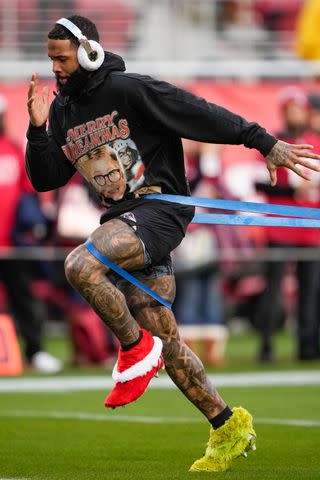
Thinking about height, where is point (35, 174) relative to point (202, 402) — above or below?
above

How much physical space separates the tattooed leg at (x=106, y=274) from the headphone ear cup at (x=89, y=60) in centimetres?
84

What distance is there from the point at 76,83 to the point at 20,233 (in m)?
7.58

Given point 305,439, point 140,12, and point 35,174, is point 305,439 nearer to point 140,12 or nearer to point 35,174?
point 35,174

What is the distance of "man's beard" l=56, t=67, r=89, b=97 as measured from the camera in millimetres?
7098

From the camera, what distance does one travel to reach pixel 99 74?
23.5ft

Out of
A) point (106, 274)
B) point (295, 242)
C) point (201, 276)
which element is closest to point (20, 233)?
point (201, 276)

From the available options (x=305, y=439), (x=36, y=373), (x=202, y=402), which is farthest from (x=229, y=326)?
(x=202, y=402)

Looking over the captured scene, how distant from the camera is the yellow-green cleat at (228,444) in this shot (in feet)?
23.5

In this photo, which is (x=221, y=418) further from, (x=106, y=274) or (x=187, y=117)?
(x=187, y=117)

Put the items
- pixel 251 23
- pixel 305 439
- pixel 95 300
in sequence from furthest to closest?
pixel 251 23, pixel 305 439, pixel 95 300

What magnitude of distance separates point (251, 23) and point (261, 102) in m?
3.59

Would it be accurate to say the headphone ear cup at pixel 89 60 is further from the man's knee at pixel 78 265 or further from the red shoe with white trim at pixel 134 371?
the red shoe with white trim at pixel 134 371

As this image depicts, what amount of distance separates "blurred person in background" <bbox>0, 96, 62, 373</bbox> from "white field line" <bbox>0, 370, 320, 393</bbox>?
1.05 metres

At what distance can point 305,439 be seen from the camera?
27.8ft
